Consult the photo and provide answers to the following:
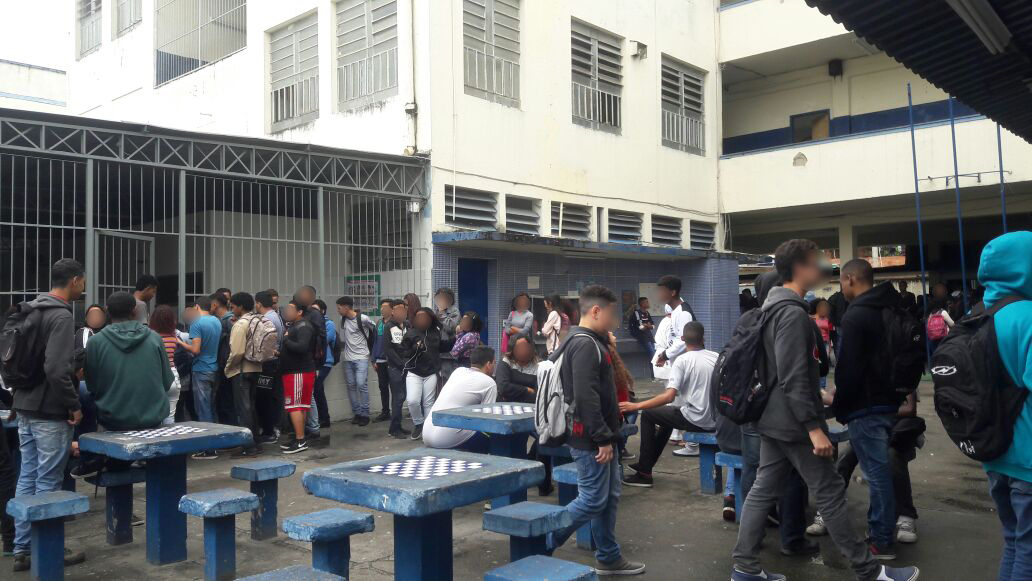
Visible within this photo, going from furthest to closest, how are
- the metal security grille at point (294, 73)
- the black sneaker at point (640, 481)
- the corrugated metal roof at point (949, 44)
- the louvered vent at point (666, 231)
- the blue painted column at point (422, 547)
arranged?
1. the louvered vent at point (666, 231)
2. the metal security grille at point (294, 73)
3. the black sneaker at point (640, 481)
4. the corrugated metal roof at point (949, 44)
5. the blue painted column at point (422, 547)

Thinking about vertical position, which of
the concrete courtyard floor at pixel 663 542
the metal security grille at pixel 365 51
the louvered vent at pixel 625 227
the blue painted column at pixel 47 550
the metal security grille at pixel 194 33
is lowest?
the concrete courtyard floor at pixel 663 542

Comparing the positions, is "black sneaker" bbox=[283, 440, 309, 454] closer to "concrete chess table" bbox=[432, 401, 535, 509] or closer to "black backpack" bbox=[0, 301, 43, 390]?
"concrete chess table" bbox=[432, 401, 535, 509]

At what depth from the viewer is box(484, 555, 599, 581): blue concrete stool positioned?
3620 mm

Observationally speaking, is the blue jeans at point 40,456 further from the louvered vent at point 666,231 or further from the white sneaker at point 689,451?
the louvered vent at point 666,231

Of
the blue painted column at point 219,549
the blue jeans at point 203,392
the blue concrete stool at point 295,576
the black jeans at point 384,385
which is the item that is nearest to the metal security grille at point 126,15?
the black jeans at point 384,385

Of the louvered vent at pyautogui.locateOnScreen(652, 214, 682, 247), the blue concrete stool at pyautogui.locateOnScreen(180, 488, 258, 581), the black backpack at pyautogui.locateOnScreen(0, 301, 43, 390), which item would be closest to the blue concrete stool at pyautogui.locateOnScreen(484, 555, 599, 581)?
the blue concrete stool at pyautogui.locateOnScreen(180, 488, 258, 581)

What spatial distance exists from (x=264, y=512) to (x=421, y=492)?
114 inches

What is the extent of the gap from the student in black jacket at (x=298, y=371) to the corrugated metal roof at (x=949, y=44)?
629 cm

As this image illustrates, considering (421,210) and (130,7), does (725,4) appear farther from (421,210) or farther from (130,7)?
(130,7)

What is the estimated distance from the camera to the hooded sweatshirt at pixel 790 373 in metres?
4.40

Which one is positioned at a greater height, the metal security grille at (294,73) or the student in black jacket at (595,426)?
the metal security grille at (294,73)

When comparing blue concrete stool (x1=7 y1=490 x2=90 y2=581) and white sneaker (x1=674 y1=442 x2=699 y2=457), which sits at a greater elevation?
blue concrete stool (x1=7 y1=490 x2=90 y2=581)

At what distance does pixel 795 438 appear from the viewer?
4.46 meters

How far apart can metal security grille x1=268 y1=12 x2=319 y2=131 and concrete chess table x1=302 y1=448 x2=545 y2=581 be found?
1102 centimetres
